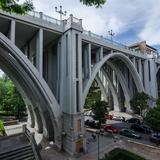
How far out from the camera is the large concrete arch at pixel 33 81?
1978 centimetres

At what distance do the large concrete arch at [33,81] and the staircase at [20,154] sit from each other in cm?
448

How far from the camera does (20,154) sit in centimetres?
1855

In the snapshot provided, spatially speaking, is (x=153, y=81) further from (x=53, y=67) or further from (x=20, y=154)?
(x=20, y=154)

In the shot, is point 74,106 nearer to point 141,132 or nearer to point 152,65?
point 141,132

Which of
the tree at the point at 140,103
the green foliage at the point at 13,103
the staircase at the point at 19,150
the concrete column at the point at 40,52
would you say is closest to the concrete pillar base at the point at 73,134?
the staircase at the point at 19,150

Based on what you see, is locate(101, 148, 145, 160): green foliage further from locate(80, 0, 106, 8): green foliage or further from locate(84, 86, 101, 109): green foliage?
locate(84, 86, 101, 109): green foliage

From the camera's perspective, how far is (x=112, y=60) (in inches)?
1682

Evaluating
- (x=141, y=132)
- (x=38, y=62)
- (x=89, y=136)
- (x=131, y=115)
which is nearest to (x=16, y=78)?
(x=38, y=62)

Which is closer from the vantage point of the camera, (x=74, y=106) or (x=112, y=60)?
(x=74, y=106)

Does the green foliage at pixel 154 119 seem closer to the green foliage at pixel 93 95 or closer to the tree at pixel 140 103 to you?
the tree at pixel 140 103

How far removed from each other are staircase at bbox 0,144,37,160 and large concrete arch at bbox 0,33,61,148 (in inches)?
177

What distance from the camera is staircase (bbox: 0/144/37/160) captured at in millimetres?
17872

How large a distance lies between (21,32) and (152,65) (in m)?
33.4

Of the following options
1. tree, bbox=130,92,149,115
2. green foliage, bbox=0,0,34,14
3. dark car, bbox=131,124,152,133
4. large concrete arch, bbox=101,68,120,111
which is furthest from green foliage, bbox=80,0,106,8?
large concrete arch, bbox=101,68,120,111
